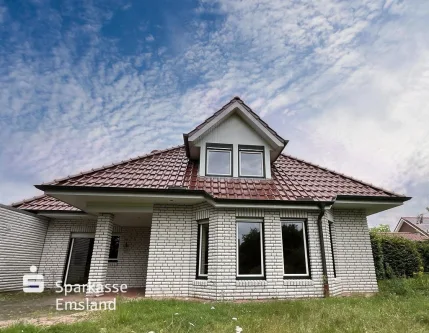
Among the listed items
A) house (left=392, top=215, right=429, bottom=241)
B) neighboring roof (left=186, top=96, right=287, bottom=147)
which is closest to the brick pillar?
neighboring roof (left=186, top=96, right=287, bottom=147)

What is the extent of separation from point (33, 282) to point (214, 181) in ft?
29.0

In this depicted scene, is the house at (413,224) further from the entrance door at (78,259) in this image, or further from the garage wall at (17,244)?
the garage wall at (17,244)

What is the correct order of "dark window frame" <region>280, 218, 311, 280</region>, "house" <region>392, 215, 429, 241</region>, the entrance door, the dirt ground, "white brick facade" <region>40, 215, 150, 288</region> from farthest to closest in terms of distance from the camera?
"house" <region>392, 215, 429, 241</region> < the entrance door < "white brick facade" <region>40, 215, 150, 288</region> < "dark window frame" <region>280, 218, 311, 280</region> < the dirt ground

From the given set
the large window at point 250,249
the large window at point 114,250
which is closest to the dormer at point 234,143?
the large window at point 250,249

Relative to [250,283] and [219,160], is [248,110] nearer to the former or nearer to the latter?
[219,160]

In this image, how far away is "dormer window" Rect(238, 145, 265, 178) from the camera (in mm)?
9781

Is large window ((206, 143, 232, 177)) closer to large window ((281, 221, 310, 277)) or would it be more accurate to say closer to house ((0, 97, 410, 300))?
house ((0, 97, 410, 300))

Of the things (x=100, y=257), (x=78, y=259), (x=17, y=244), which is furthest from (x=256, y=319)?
(x=17, y=244)

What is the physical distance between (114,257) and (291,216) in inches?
314

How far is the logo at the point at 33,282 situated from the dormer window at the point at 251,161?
931 centimetres

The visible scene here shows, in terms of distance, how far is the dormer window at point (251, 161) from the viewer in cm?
978

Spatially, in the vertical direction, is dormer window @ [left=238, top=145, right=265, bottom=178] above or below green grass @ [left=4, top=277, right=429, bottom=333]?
above

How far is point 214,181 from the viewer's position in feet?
30.0

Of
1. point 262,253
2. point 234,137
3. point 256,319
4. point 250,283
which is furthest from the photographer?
point 234,137
